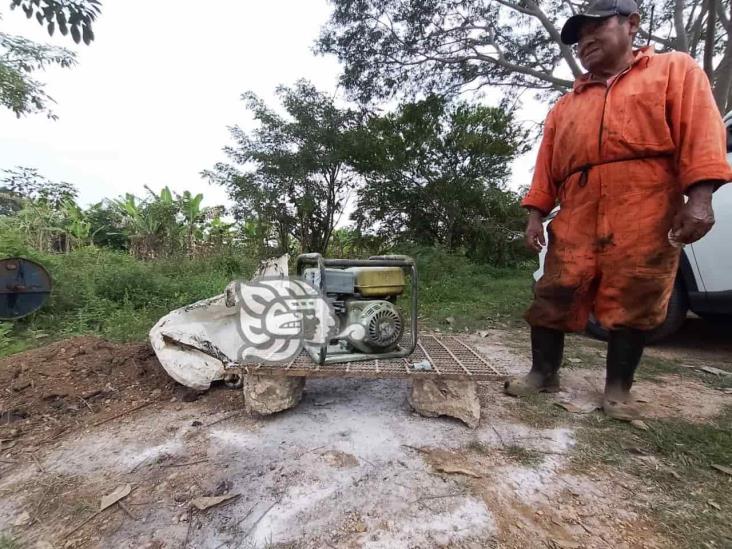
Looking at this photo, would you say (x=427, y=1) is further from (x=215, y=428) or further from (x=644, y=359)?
(x=215, y=428)

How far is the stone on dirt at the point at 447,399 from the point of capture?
1.72 m

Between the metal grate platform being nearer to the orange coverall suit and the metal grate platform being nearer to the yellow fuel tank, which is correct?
the yellow fuel tank

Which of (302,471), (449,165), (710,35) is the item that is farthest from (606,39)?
(449,165)

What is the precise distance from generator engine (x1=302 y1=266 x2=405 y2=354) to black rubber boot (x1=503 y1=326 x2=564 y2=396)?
80 cm

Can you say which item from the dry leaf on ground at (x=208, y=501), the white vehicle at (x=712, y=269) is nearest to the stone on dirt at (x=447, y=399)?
the dry leaf on ground at (x=208, y=501)

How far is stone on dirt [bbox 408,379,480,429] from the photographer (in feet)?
5.63

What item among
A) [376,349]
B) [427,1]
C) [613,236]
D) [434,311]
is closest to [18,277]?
[376,349]

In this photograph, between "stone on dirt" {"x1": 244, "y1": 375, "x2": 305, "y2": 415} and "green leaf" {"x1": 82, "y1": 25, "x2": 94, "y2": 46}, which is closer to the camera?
"stone on dirt" {"x1": 244, "y1": 375, "x2": 305, "y2": 415}

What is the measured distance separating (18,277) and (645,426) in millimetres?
4977

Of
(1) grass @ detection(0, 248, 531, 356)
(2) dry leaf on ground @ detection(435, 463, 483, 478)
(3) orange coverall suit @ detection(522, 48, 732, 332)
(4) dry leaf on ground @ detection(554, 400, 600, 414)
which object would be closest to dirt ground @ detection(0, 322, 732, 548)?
(2) dry leaf on ground @ detection(435, 463, 483, 478)

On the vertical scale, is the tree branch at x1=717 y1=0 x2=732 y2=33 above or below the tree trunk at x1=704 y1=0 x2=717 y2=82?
above

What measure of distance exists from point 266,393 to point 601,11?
2.36 m

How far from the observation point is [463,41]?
256 inches

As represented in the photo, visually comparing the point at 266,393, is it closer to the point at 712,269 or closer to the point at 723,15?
the point at 712,269
